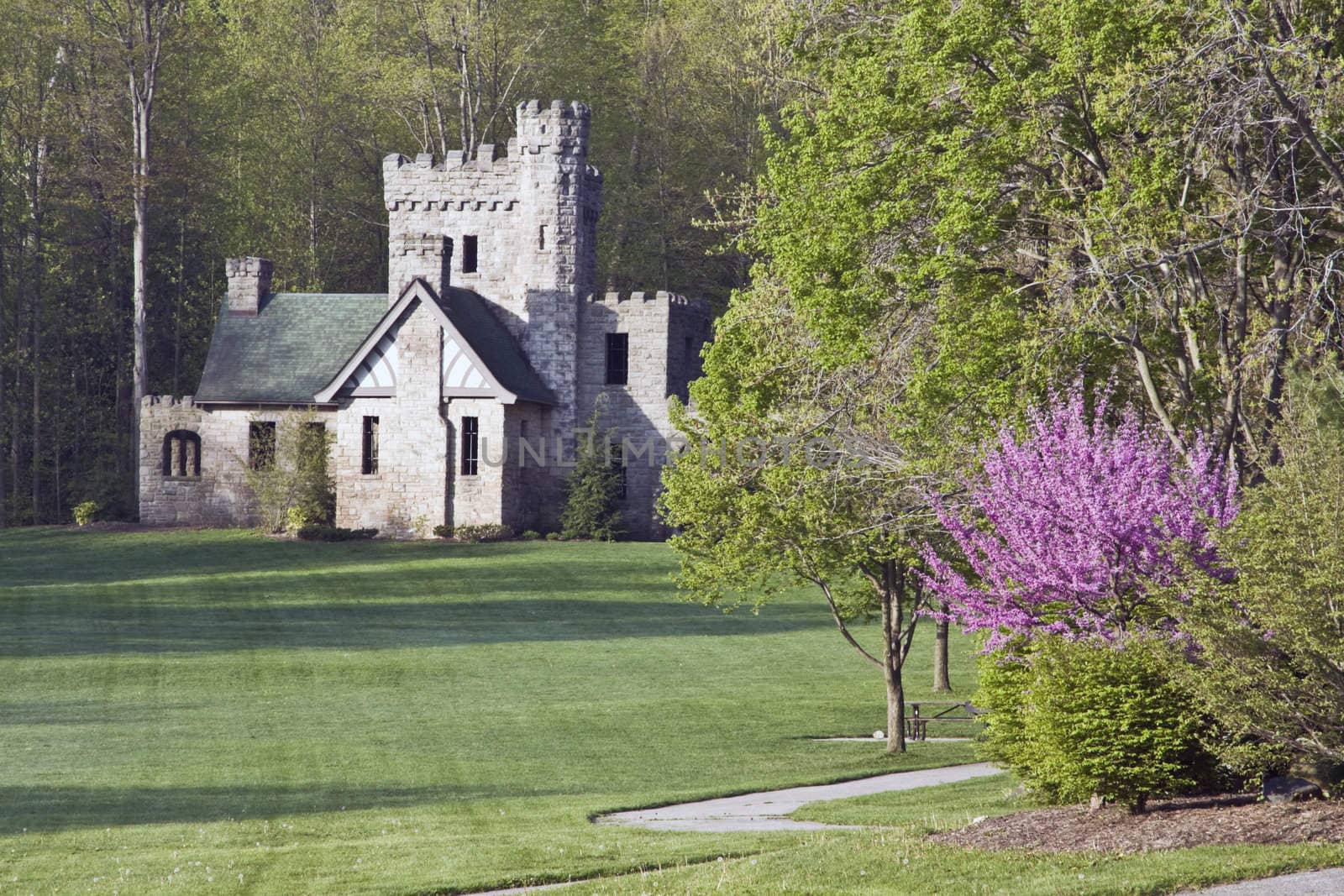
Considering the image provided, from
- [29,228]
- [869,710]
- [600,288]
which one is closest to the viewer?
[869,710]

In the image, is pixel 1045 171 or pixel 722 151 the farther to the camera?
pixel 722 151

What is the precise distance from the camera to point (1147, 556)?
13.7 metres

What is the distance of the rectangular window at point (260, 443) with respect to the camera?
1850 inches

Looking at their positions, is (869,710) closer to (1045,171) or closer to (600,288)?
(1045,171)

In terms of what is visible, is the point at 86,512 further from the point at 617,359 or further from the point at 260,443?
the point at 617,359

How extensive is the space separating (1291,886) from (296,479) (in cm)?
3822

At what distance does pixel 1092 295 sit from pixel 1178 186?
1.76 meters

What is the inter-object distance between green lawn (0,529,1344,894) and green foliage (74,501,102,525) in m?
4.32

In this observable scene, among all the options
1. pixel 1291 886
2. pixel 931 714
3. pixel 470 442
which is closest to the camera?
pixel 1291 886

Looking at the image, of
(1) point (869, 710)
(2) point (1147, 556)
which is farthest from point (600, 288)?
(2) point (1147, 556)

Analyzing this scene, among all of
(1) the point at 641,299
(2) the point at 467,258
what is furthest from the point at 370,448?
(1) the point at 641,299

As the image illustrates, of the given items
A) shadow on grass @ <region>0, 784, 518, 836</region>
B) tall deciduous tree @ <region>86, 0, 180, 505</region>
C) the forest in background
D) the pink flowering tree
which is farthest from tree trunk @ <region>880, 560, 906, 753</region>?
tall deciduous tree @ <region>86, 0, 180, 505</region>

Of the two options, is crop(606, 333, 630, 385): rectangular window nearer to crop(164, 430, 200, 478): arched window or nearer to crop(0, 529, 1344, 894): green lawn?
crop(0, 529, 1344, 894): green lawn

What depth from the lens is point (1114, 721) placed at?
41.4 ft
